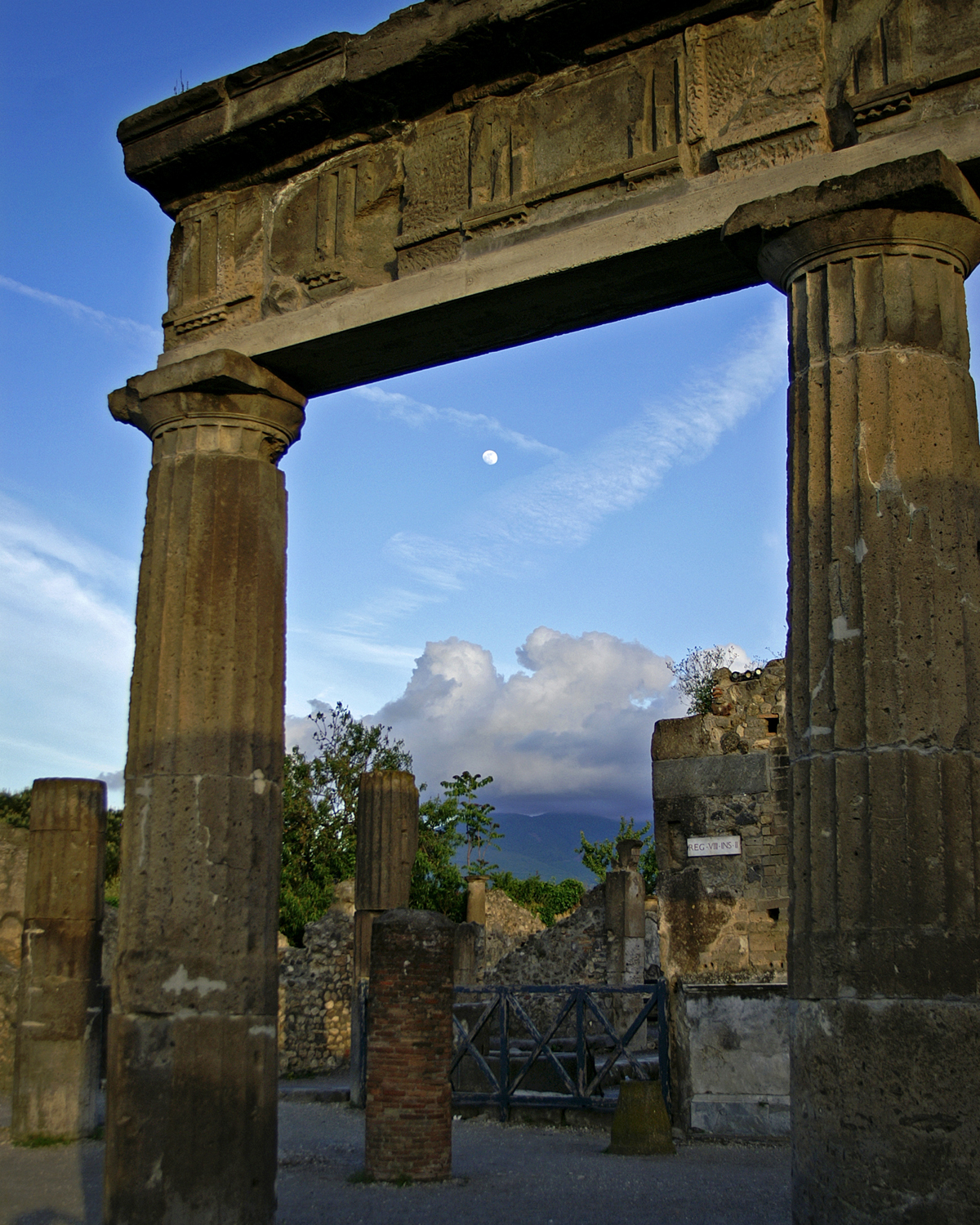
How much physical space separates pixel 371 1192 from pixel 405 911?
2.09 meters

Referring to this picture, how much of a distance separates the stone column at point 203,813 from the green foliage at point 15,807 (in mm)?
31576

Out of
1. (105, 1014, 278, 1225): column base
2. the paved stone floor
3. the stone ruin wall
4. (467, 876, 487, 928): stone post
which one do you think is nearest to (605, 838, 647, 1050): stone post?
(467, 876, 487, 928): stone post

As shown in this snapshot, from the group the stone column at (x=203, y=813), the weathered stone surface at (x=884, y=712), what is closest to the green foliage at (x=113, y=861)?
the stone column at (x=203, y=813)

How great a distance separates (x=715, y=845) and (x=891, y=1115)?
8.18 m

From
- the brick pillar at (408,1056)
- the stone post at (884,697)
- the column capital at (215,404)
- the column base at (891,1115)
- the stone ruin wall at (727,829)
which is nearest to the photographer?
the column base at (891,1115)

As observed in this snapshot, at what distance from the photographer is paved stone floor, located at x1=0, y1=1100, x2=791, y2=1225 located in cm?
800

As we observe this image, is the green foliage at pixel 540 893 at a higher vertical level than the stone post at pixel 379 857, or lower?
lower

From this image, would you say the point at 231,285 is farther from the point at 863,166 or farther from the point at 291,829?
the point at 291,829

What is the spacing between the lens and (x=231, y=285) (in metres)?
6.67

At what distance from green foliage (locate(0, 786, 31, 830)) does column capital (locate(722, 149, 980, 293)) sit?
3420cm

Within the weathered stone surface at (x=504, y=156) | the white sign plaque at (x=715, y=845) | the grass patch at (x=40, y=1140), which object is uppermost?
the weathered stone surface at (x=504, y=156)

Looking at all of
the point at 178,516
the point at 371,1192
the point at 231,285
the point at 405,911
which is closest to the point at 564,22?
the point at 231,285

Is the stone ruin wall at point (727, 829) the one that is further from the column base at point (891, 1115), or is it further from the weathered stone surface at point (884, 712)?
the column base at point (891, 1115)

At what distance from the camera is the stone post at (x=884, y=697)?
3.97m
